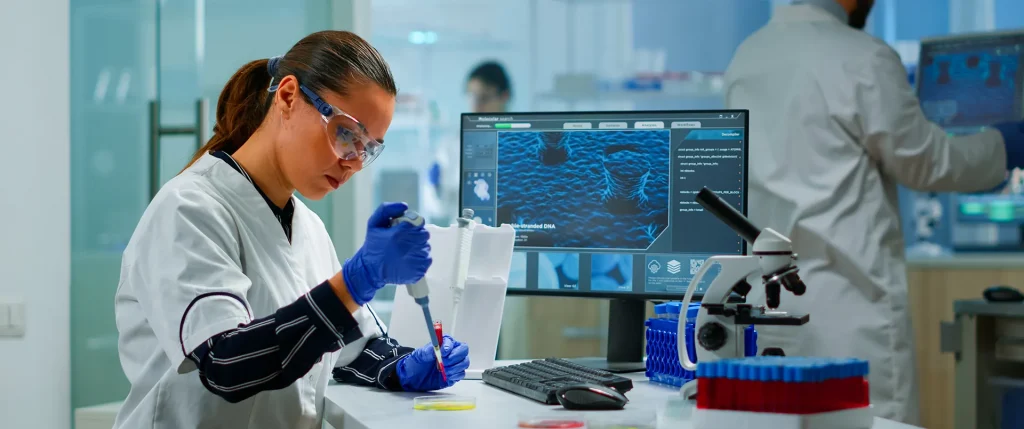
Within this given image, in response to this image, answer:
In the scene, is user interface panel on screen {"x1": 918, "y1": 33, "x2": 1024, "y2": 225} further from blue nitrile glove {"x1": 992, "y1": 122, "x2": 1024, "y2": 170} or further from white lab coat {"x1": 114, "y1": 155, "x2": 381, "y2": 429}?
white lab coat {"x1": 114, "y1": 155, "x2": 381, "y2": 429}

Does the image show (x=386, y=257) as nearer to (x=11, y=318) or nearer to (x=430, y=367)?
(x=430, y=367)

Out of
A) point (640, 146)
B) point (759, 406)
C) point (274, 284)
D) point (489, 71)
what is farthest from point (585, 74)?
point (759, 406)

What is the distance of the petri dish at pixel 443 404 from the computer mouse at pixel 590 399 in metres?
0.14

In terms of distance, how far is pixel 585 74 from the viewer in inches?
181

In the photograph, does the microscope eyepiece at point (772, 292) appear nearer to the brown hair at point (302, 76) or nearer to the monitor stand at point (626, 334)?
the monitor stand at point (626, 334)

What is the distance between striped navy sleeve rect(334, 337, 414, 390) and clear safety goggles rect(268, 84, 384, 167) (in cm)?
37

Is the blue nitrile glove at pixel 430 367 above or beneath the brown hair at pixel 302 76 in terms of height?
beneath

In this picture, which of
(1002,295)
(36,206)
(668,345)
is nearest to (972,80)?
(1002,295)

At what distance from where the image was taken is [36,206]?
7.47 ft

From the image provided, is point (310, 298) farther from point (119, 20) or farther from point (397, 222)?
point (119, 20)

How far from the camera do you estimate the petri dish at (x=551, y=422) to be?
3.76 feet

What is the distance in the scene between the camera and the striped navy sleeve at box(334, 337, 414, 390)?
1562 millimetres

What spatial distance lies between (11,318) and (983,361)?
2808 mm

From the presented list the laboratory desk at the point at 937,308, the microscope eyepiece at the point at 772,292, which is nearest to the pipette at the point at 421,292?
the microscope eyepiece at the point at 772,292
